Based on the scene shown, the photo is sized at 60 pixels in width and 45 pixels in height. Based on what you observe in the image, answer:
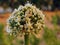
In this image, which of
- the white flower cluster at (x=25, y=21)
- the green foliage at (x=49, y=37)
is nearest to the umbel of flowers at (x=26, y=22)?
the white flower cluster at (x=25, y=21)

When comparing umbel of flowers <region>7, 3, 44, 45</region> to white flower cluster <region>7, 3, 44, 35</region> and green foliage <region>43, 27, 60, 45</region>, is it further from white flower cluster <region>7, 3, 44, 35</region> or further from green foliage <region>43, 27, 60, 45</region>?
green foliage <region>43, 27, 60, 45</region>

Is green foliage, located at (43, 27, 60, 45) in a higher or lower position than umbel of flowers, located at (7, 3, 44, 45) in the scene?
lower

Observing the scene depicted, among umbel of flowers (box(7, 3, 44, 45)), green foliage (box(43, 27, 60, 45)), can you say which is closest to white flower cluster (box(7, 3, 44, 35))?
umbel of flowers (box(7, 3, 44, 45))

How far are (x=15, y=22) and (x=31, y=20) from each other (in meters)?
0.10

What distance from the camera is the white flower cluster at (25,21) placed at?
167cm

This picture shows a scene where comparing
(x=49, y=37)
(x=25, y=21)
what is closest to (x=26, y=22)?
(x=25, y=21)

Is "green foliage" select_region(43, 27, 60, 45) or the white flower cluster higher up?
the white flower cluster

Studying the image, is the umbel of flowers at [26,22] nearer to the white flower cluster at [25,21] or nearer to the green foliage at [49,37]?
the white flower cluster at [25,21]

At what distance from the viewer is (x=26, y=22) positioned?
1680 mm

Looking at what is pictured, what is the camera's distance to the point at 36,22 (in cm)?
172

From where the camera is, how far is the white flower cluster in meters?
1.67

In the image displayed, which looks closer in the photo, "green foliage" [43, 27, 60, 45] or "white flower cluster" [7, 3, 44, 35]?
"white flower cluster" [7, 3, 44, 35]

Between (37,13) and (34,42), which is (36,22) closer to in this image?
(37,13)

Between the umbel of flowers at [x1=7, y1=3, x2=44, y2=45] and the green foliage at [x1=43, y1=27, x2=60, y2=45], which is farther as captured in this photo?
the green foliage at [x1=43, y1=27, x2=60, y2=45]
